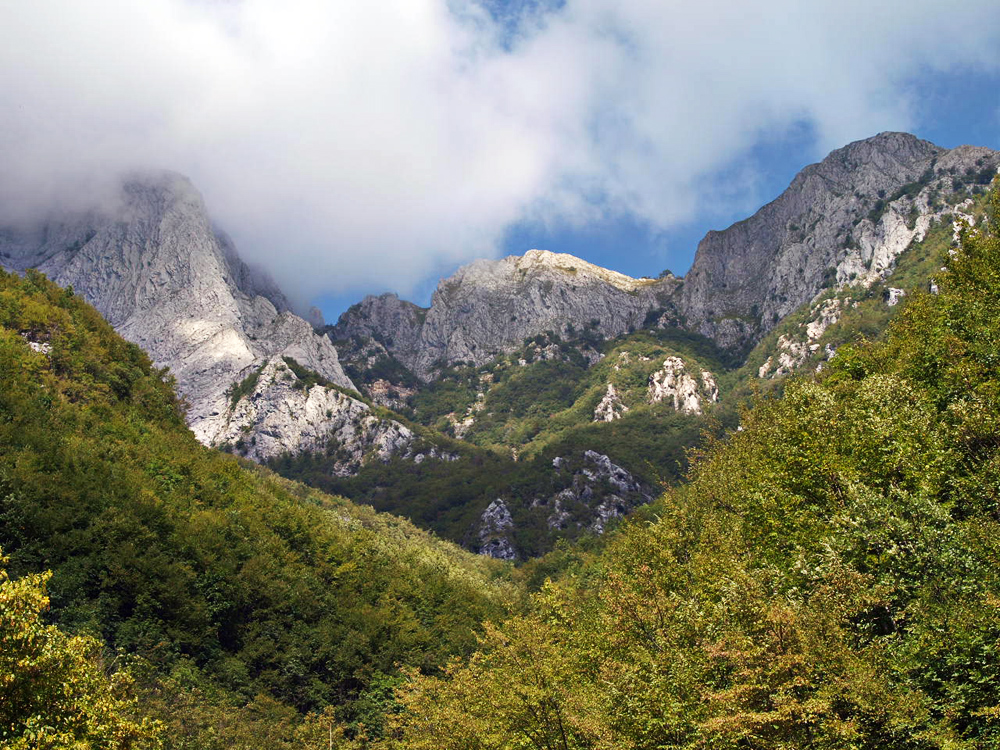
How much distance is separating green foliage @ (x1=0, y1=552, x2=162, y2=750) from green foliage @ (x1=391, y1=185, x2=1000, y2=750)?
15234 mm

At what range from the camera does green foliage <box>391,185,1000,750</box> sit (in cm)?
1709

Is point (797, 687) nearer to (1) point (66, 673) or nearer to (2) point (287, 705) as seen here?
(1) point (66, 673)

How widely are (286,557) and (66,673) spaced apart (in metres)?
69.9

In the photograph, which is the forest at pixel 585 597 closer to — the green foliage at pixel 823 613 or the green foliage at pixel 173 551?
the green foliage at pixel 823 613

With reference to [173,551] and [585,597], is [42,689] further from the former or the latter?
[585,597]

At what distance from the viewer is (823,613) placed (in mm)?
18375

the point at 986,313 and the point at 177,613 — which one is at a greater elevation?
the point at 986,313

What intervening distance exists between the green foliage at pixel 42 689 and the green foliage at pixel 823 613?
50.0 feet

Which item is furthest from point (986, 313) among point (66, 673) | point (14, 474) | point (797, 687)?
point (14, 474)

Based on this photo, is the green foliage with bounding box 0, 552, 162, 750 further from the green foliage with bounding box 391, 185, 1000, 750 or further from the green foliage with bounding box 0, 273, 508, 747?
the green foliage with bounding box 0, 273, 508, 747

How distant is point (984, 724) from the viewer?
18000 millimetres

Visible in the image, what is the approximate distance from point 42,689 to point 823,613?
25588mm

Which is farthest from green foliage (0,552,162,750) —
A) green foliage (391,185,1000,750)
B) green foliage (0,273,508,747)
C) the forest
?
green foliage (0,273,508,747)

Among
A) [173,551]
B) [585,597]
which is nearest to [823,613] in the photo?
[585,597]
